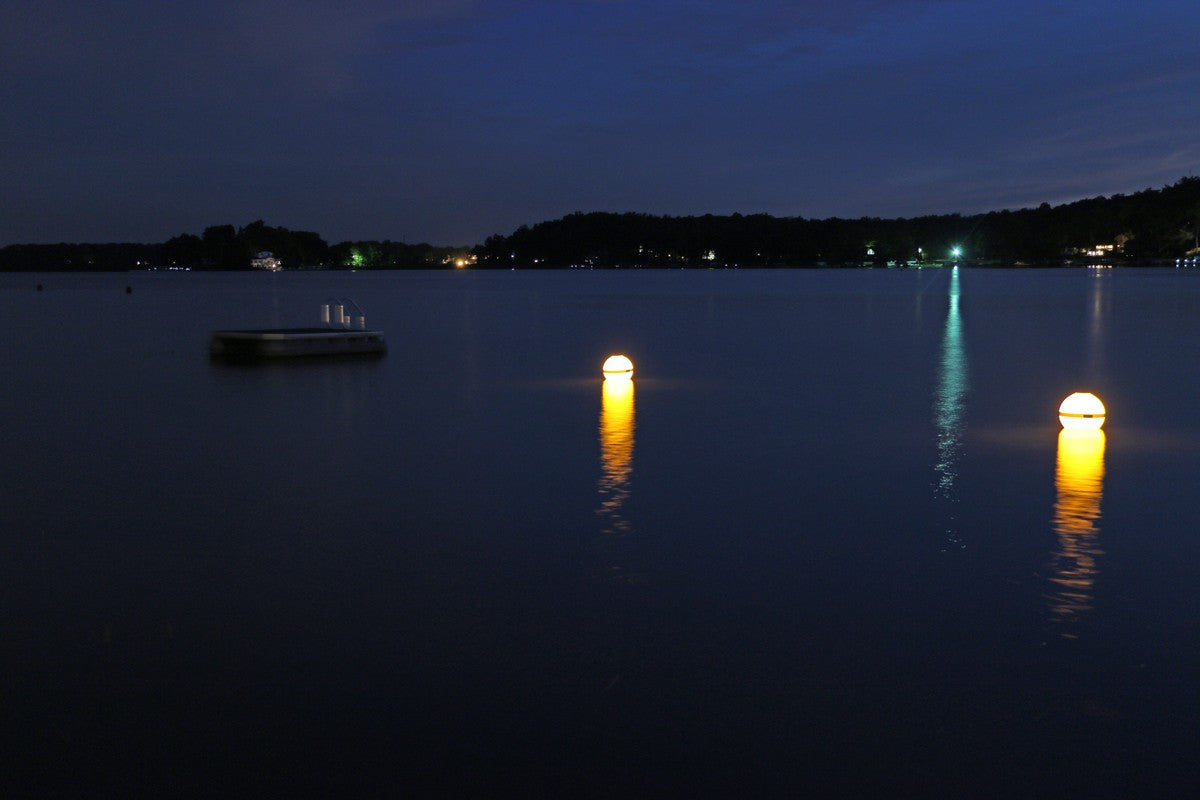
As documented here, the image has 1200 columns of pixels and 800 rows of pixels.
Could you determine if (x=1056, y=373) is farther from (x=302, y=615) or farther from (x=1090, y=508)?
(x=302, y=615)

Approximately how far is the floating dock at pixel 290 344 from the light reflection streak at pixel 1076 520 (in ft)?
65.3

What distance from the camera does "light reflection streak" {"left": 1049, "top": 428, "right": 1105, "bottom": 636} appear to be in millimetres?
9086

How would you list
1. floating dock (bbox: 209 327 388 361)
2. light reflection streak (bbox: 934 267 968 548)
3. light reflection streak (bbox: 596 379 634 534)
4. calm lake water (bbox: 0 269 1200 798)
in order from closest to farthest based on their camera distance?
calm lake water (bbox: 0 269 1200 798) → light reflection streak (bbox: 596 379 634 534) → light reflection streak (bbox: 934 267 968 548) → floating dock (bbox: 209 327 388 361)

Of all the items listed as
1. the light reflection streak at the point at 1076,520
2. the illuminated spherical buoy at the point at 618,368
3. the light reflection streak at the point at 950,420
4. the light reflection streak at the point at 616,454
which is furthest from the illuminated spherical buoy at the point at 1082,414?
the illuminated spherical buoy at the point at 618,368

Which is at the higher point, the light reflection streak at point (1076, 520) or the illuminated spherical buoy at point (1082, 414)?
the illuminated spherical buoy at point (1082, 414)

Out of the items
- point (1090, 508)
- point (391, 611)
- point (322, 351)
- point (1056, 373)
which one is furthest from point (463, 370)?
point (391, 611)

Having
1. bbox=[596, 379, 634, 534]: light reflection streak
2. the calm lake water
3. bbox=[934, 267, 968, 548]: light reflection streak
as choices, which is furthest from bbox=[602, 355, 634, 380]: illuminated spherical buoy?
bbox=[934, 267, 968, 548]: light reflection streak

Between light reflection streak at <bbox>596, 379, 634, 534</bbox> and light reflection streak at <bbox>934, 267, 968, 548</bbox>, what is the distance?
10.7 feet

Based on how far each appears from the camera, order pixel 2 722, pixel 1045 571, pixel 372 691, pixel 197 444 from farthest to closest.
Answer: pixel 197 444 → pixel 1045 571 → pixel 372 691 → pixel 2 722

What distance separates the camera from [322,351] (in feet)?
104

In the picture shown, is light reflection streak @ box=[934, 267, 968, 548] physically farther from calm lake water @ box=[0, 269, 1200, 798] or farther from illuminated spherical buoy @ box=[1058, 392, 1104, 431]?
illuminated spherical buoy @ box=[1058, 392, 1104, 431]

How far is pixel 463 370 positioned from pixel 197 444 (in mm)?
13341

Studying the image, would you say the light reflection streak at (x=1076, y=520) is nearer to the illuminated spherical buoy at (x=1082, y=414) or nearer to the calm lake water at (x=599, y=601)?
the calm lake water at (x=599, y=601)

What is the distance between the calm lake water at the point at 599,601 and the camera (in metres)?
6.29
